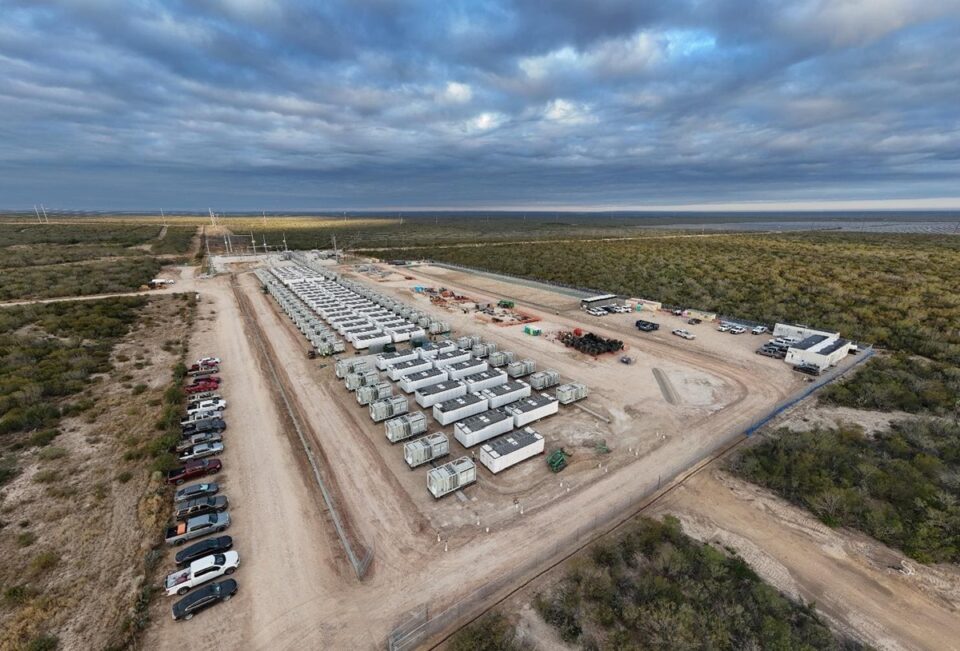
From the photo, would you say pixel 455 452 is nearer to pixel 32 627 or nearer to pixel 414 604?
pixel 414 604

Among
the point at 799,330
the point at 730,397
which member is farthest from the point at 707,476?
the point at 799,330

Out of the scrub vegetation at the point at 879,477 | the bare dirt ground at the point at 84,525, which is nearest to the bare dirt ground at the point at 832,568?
the scrub vegetation at the point at 879,477

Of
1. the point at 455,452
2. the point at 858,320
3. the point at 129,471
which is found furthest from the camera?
the point at 858,320

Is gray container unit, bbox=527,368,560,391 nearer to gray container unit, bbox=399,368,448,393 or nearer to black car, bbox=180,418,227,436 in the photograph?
gray container unit, bbox=399,368,448,393

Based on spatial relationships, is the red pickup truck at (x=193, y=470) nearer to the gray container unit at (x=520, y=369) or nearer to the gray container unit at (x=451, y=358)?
the gray container unit at (x=451, y=358)

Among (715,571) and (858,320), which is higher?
(858,320)

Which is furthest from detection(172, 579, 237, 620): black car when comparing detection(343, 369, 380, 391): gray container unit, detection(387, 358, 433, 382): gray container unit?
detection(387, 358, 433, 382): gray container unit
